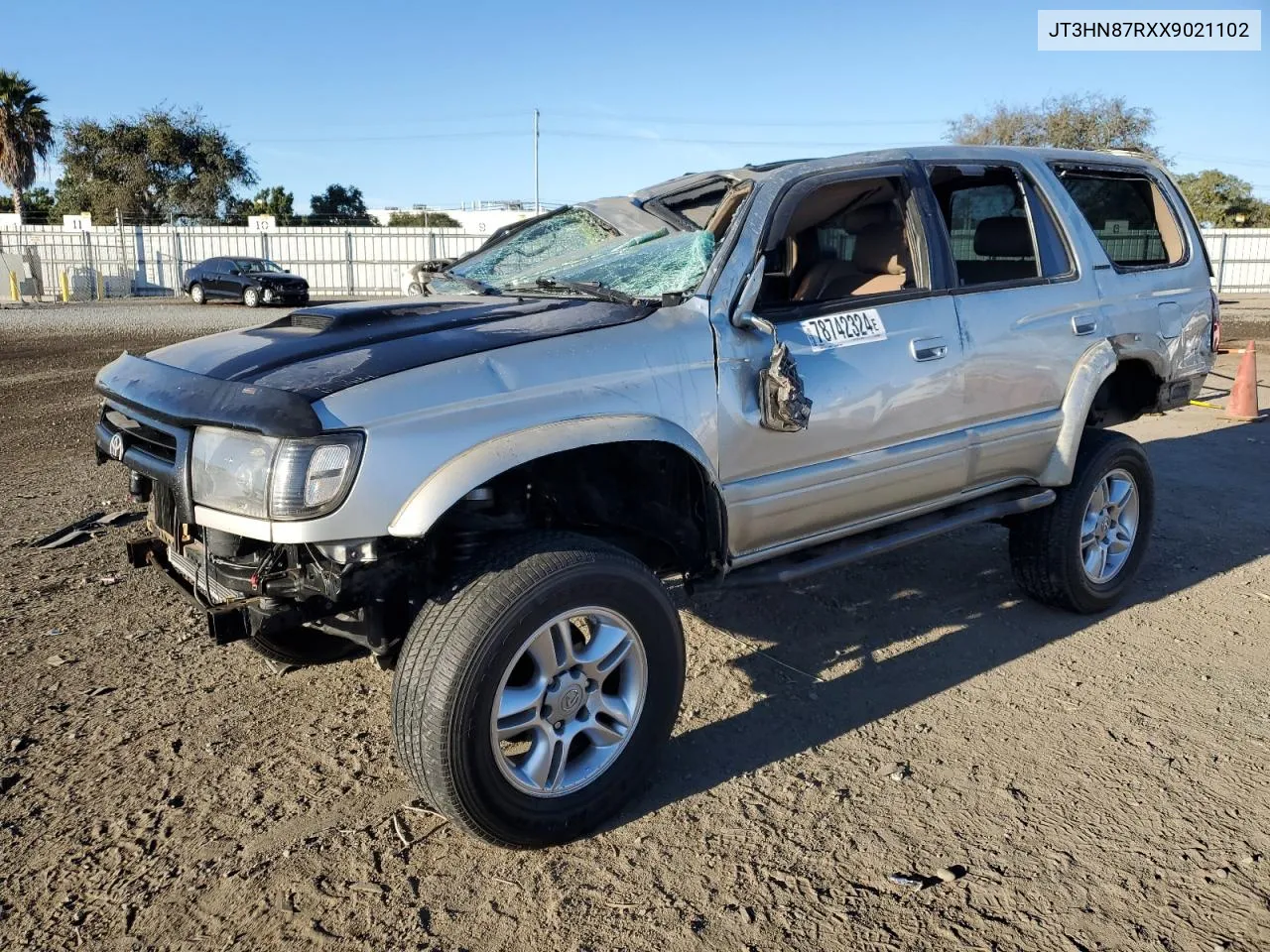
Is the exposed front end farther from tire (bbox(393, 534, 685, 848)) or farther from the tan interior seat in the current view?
the tan interior seat

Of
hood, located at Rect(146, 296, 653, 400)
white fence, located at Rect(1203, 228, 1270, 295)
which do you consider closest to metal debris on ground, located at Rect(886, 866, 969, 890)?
hood, located at Rect(146, 296, 653, 400)

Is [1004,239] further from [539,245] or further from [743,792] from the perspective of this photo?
[743,792]

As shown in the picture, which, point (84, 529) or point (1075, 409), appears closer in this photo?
point (1075, 409)

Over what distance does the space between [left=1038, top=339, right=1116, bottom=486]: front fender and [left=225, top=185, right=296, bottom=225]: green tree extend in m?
42.2

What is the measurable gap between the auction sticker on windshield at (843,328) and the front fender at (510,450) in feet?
2.17

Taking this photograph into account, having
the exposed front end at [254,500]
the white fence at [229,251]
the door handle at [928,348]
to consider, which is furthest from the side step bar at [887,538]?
the white fence at [229,251]

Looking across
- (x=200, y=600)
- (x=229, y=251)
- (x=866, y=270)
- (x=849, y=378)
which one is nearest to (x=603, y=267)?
(x=849, y=378)

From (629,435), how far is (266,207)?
57816 millimetres

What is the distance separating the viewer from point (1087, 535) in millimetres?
4555

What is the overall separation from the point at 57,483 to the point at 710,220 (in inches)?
208

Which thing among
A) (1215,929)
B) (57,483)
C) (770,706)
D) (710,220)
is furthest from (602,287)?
(57,483)

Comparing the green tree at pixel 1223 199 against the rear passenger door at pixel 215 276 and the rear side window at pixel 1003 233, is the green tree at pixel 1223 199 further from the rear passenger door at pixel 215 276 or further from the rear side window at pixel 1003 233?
the rear side window at pixel 1003 233

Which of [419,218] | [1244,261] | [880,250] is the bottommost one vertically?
[880,250]

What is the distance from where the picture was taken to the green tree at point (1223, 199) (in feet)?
154
